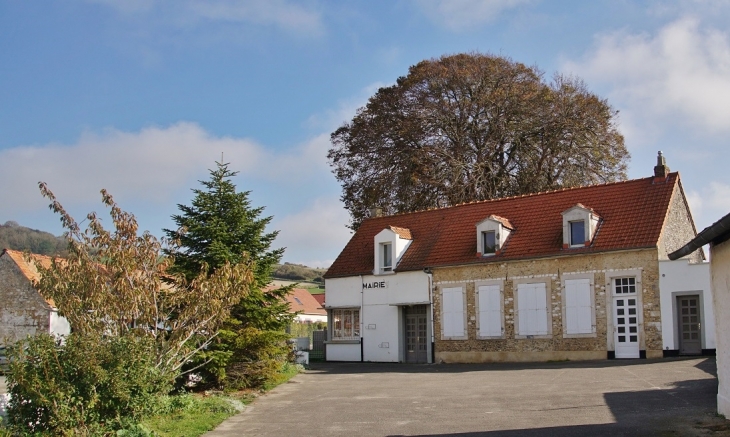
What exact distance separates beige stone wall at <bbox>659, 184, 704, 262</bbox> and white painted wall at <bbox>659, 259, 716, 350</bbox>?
2.74 feet

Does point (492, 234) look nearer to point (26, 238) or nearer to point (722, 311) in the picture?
point (722, 311)

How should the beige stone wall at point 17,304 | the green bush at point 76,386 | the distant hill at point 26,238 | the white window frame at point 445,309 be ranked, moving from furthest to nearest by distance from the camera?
the distant hill at point 26,238
the beige stone wall at point 17,304
the white window frame at point 445,309
the green bush at point 76,386

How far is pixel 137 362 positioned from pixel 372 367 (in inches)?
613

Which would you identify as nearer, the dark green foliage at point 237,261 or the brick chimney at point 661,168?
the dark green foliage at point 237,261

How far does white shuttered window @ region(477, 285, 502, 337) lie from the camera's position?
2767cm

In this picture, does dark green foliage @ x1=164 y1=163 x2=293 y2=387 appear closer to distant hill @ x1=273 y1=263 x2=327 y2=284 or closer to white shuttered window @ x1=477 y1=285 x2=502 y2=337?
white shuttered window @ x1=477 y1=285 x2=502 y2=337

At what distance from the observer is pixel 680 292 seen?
944 inches

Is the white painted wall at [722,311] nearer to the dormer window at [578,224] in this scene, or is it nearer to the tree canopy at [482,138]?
the dormer window at [578,224]

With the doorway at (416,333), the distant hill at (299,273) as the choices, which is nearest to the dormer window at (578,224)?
the doorway at (416,333)

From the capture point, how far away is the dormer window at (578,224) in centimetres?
2611

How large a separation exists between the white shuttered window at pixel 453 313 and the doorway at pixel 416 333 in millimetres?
1365

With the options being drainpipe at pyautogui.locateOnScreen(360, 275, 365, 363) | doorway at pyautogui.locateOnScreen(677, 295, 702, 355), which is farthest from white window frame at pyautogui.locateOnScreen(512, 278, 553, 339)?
drainpipe at pyautogui.locateOnScreen(360, 275, 365, 363)

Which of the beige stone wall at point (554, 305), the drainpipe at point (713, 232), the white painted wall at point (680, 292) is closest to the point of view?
the drainpipe at point (713, 232)

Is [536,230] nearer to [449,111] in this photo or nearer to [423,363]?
[423,363]
